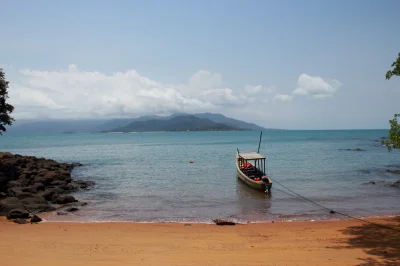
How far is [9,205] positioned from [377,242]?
19476 mm

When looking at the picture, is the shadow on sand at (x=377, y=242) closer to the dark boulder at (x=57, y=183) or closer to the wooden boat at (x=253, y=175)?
the wooden boat at (x=253, y=175)

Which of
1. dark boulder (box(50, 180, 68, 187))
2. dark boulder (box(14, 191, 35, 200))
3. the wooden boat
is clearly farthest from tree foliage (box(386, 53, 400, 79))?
dark boulder (box(50, 180, 68, 187))

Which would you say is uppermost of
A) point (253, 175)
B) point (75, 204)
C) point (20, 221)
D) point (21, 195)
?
point (253, 175)

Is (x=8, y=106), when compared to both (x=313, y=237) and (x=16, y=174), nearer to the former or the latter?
(x=16, y=174)

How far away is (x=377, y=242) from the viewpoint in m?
13.1

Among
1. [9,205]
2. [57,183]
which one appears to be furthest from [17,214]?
[57,183]

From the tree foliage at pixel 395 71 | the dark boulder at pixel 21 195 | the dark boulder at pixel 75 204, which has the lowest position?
the dark boulder at pixel 75 204

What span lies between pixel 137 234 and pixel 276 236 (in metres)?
6.46

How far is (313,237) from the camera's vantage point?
14156mm

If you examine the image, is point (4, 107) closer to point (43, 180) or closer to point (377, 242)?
point (43, 180)

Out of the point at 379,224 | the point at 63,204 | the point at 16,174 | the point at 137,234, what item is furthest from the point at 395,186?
the point at 16,174

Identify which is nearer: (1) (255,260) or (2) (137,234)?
(1) (255,260)

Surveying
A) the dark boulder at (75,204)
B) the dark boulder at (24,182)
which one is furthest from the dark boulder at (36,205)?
the dark boulder at (24,182)

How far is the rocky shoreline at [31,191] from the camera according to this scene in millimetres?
18672
